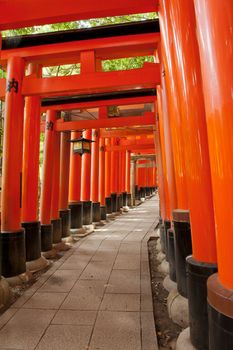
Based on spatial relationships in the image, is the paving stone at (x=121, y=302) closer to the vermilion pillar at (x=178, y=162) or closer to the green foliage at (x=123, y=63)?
the vermilion pillar at (x=178, y=162)

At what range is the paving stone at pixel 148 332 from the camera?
10.0 ft

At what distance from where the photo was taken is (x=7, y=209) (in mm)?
5309

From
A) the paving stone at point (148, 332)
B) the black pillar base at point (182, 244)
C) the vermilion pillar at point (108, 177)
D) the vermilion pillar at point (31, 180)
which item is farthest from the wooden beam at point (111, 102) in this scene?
the vermilion pillar at point (108, 177)

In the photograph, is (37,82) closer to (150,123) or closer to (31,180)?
(31,180)

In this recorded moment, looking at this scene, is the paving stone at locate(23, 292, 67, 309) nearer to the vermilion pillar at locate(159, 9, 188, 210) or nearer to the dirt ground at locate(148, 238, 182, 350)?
the dirt ground at locate(148, 238, 182, 350)

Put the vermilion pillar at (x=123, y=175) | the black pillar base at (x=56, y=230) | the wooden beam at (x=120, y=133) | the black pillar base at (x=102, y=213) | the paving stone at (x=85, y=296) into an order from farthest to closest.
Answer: the vermilion pillar at (x=123, y=175), the black pillar base at (x=102, y=213), the wooden beam at (x=120, y=133), the black pillar base at (x=56, y=230), the paving stone at (x=85, y=296)


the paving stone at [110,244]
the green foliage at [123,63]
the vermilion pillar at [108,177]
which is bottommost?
the paving stone at [110,244]

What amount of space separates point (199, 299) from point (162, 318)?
56.8 inches

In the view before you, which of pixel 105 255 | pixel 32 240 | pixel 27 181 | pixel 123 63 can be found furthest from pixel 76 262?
pixel 123 63

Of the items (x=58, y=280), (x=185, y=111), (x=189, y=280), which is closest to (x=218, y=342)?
(x=189, y=280)

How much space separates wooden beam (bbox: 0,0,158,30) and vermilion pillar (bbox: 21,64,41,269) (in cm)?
164

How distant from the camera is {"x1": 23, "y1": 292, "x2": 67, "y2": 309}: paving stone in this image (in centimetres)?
410

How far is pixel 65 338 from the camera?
323 centimetres

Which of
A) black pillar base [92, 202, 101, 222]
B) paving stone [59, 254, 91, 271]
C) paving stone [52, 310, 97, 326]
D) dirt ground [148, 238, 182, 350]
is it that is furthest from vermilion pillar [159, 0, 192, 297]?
black pillar base [92, 202, 101, 222]
